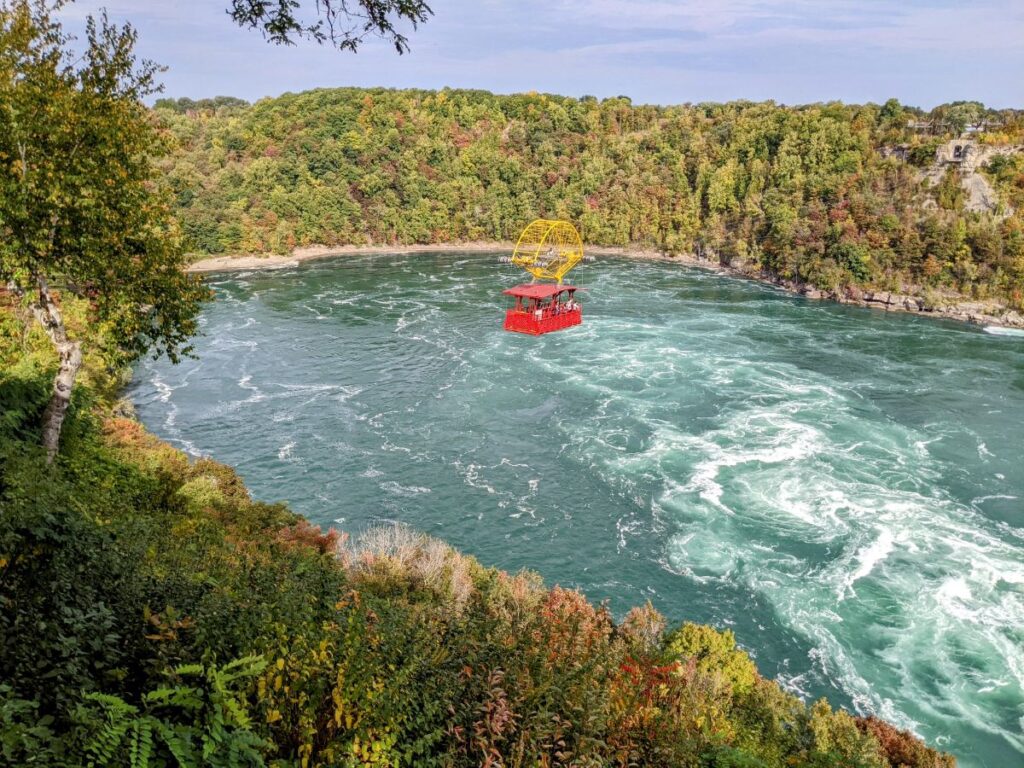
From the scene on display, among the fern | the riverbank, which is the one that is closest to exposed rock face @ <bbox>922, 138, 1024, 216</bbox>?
the riverbank

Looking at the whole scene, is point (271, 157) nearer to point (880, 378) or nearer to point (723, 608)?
point (880, 378)

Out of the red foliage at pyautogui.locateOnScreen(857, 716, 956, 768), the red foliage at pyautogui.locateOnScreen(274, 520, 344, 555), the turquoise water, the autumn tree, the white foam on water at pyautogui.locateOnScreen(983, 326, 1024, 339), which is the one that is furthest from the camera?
the white foam on water at pyautogui.locateOnScreen(983, 326, 1024, 339)

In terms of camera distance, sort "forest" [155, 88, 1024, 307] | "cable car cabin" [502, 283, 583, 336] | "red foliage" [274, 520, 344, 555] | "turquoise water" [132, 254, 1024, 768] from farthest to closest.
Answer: "forest" [155, 88, 1024, 307] → "cable car cabin" [502, 283, 583, 336] → "turquoise water" [132, 254, 1024, 768] → "red foliage" [274, 520, 344, 555]

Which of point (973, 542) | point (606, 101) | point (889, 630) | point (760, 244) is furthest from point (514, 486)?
point (606, 101)

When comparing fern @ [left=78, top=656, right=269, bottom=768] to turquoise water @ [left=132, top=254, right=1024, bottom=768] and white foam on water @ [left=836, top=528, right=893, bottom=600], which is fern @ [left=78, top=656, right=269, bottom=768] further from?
white foam on water @ [left=836, top=528, right=893, bottom=600]

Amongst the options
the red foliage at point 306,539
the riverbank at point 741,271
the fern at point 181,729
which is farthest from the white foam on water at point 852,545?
the riverbank at point 741,271
